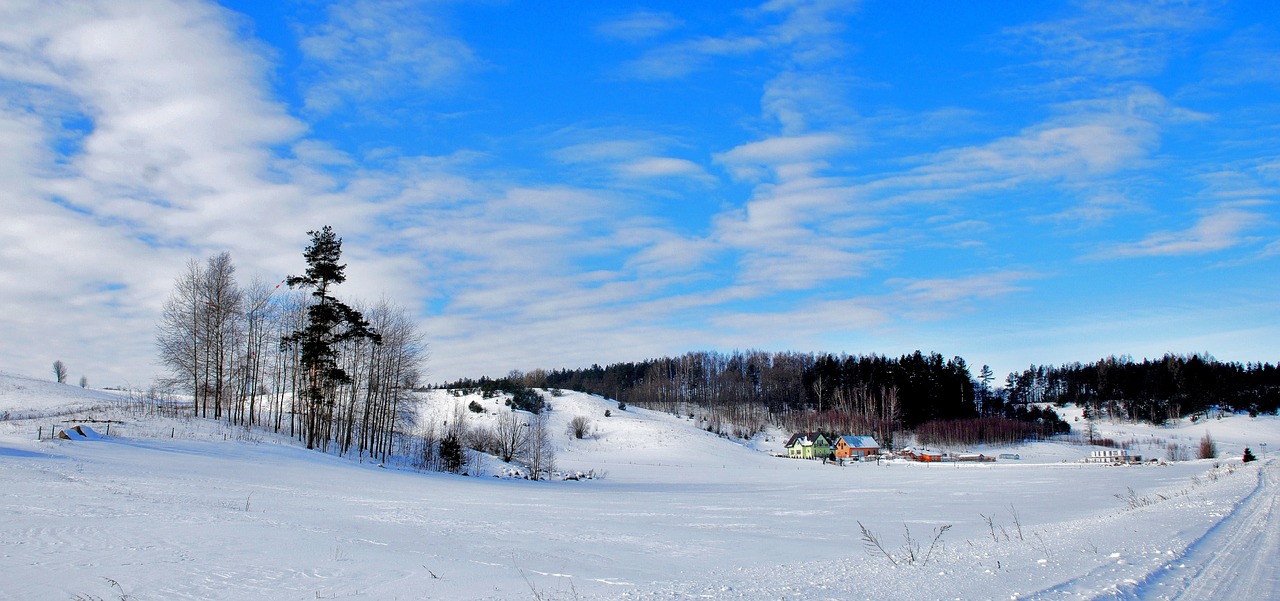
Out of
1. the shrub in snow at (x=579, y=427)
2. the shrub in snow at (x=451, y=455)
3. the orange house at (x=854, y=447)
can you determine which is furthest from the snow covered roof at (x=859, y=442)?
the shrub in snow at (x=451, y=455)

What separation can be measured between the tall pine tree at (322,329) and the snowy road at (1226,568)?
34466mm

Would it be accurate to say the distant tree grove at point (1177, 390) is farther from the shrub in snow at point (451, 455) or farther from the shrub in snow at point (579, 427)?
the shrub in snow at point (451, 455)

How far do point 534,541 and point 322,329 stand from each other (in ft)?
88.3

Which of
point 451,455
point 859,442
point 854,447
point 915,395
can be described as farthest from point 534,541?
point 915,395

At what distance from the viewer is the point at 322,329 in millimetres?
35500

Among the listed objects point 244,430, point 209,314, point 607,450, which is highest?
point 209,314

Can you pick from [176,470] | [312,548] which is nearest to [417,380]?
[176,470]

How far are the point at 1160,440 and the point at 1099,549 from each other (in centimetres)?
11326

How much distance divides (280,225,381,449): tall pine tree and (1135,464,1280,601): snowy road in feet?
113

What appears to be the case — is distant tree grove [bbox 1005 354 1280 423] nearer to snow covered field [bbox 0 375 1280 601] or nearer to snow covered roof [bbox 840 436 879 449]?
snow covered roof [bbox 840 436 879 449]

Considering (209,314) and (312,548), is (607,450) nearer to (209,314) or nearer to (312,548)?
(209,314)

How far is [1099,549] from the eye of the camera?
32.7ft

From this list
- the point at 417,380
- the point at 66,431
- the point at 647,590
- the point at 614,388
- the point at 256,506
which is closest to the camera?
the point at 647,590

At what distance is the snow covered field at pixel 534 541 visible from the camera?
7.83 meters
